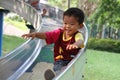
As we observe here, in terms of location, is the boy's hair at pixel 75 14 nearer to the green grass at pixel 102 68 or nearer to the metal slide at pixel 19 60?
the metal slide at pixel 19 60

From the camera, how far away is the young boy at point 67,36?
3.64 metres

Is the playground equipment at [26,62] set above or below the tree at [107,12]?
below

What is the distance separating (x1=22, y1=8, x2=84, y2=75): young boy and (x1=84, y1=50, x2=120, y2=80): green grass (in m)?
6.41

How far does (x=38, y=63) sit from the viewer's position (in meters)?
6.54

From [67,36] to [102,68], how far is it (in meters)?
9.17

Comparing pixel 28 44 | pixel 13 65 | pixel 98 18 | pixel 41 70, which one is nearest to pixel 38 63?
pixel 41 70

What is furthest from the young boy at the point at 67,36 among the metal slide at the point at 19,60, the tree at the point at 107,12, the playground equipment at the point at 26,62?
the tree at the point at 107,12

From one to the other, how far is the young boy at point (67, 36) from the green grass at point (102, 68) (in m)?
6.41

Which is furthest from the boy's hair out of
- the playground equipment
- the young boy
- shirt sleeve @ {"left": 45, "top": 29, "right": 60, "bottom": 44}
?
the playground equipment

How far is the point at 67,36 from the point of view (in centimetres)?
374

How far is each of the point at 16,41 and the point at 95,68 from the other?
857 centimetres

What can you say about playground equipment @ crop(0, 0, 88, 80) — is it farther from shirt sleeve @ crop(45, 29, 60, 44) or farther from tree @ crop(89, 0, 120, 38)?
tree @ crop(89, 0, 120, 38)

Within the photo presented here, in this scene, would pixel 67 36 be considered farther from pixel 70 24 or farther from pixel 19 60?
pixel 19 60

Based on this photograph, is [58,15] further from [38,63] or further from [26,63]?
[26,63]
